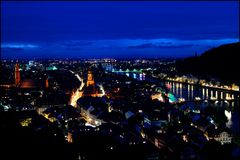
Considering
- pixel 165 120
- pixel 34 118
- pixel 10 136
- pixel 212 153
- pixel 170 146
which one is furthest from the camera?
pixel 165 120

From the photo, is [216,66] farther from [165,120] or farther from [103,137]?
[103,137]

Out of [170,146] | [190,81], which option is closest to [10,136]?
[170,146]

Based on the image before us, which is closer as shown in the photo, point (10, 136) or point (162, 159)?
point (10, 136)

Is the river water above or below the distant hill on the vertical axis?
below

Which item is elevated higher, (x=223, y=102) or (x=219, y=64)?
(x=219, y=64)

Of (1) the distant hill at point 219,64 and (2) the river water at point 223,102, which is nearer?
(2) the river water at point 223,102

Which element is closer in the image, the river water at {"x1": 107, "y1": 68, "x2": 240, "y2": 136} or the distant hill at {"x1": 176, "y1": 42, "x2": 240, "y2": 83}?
the river water at {"x1": 107, "y1": 68, "x2": 240, "y2": 136}

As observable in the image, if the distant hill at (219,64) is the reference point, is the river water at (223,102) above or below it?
below

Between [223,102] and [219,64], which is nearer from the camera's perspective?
[223,102]
